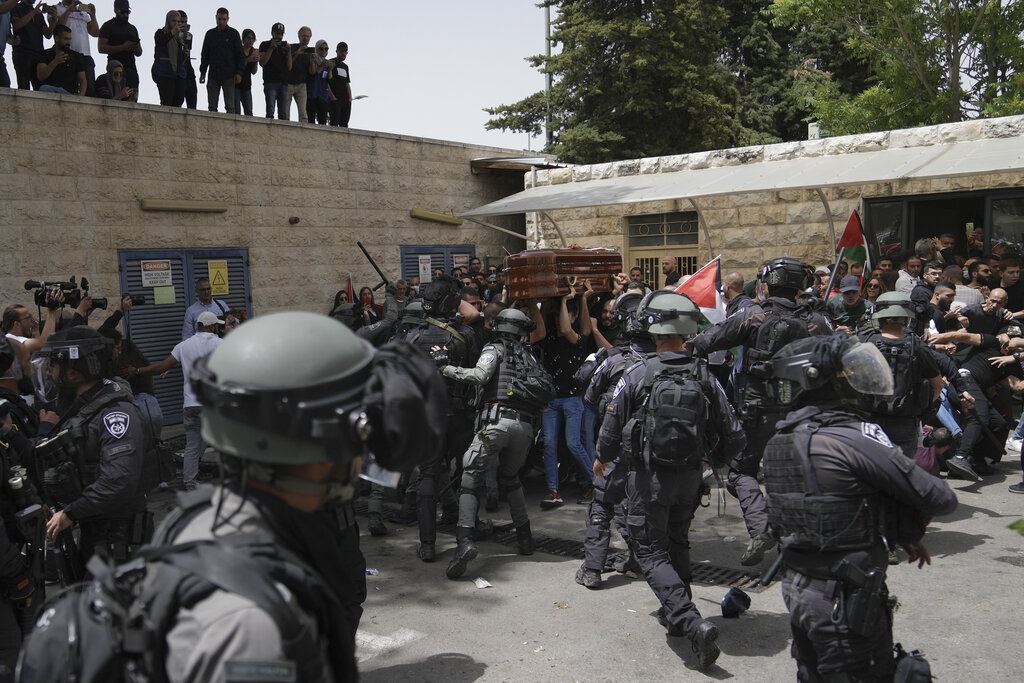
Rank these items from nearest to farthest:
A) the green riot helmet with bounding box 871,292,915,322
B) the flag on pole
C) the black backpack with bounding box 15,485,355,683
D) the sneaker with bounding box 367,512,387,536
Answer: the black backpack with bounding box 15,485,355,683 < the green riot helmet with bounding box 871,292,915,322 < the sneaker with bounding box 367,512,387,536 < the flag on pole

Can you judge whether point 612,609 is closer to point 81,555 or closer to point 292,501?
point 81,555

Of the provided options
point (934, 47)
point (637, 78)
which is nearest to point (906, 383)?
point (934, 47)

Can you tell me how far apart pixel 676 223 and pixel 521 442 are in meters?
8.29

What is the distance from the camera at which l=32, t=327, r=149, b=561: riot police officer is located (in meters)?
4.03

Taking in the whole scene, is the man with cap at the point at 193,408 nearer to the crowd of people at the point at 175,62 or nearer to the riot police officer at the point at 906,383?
the crowd of people at the point at 175,62

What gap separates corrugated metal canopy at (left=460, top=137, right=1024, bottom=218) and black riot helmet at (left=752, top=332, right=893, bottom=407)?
7.23m

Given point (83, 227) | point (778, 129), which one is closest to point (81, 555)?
point (83, 227)

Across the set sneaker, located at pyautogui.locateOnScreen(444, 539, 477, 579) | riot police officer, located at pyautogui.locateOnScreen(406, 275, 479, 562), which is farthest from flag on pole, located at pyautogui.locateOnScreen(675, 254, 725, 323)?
sneaker, located at pyautogui.locateOnScreen(444, 539, 477, 579)

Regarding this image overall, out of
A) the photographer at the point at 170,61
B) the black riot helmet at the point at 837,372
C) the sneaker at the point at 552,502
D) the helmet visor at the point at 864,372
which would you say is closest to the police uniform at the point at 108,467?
the black riot helmet at the point at 837,372

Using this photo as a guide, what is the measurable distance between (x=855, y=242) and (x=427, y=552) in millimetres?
6699

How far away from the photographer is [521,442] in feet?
21.1

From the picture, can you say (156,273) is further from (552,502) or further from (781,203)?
(781,203)

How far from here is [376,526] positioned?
709 centimetres

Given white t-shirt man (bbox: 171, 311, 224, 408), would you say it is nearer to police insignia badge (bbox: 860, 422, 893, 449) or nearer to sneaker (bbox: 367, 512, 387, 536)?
sneaker (bbox: 367, 512, 387, 536)
